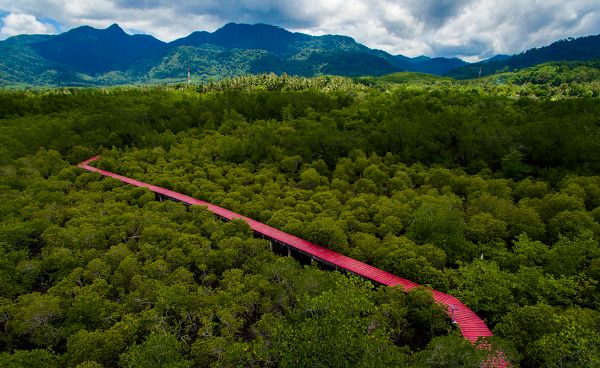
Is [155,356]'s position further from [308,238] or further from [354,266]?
[308,238]

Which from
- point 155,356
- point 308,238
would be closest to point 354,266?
point 308,238

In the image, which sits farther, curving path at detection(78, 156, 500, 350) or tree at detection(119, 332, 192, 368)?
curving path at detection(78, 156, 500, 350)

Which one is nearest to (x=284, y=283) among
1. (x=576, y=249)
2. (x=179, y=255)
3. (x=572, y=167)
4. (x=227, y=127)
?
(x=179, y=255)

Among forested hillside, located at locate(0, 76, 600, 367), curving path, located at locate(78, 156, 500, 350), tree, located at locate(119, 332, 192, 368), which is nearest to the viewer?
tree, located at locate(119, 332, 192, 368)

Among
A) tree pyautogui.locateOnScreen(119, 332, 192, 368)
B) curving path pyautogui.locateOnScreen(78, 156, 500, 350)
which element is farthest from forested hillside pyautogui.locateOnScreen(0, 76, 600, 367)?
curving path pyautogui.locateOnScreen(78, 156, 500, 350)

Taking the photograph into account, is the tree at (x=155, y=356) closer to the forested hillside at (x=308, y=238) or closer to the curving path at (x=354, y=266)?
the forested hillside at (x=308, y=238)

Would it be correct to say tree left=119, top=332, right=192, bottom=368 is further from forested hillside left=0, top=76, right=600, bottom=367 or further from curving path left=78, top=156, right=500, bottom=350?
curving path left=78, top=156, right=500, bottom=350

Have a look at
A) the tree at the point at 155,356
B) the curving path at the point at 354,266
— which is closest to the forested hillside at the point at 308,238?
the tree at the point at 155,356

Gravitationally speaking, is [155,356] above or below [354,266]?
above
